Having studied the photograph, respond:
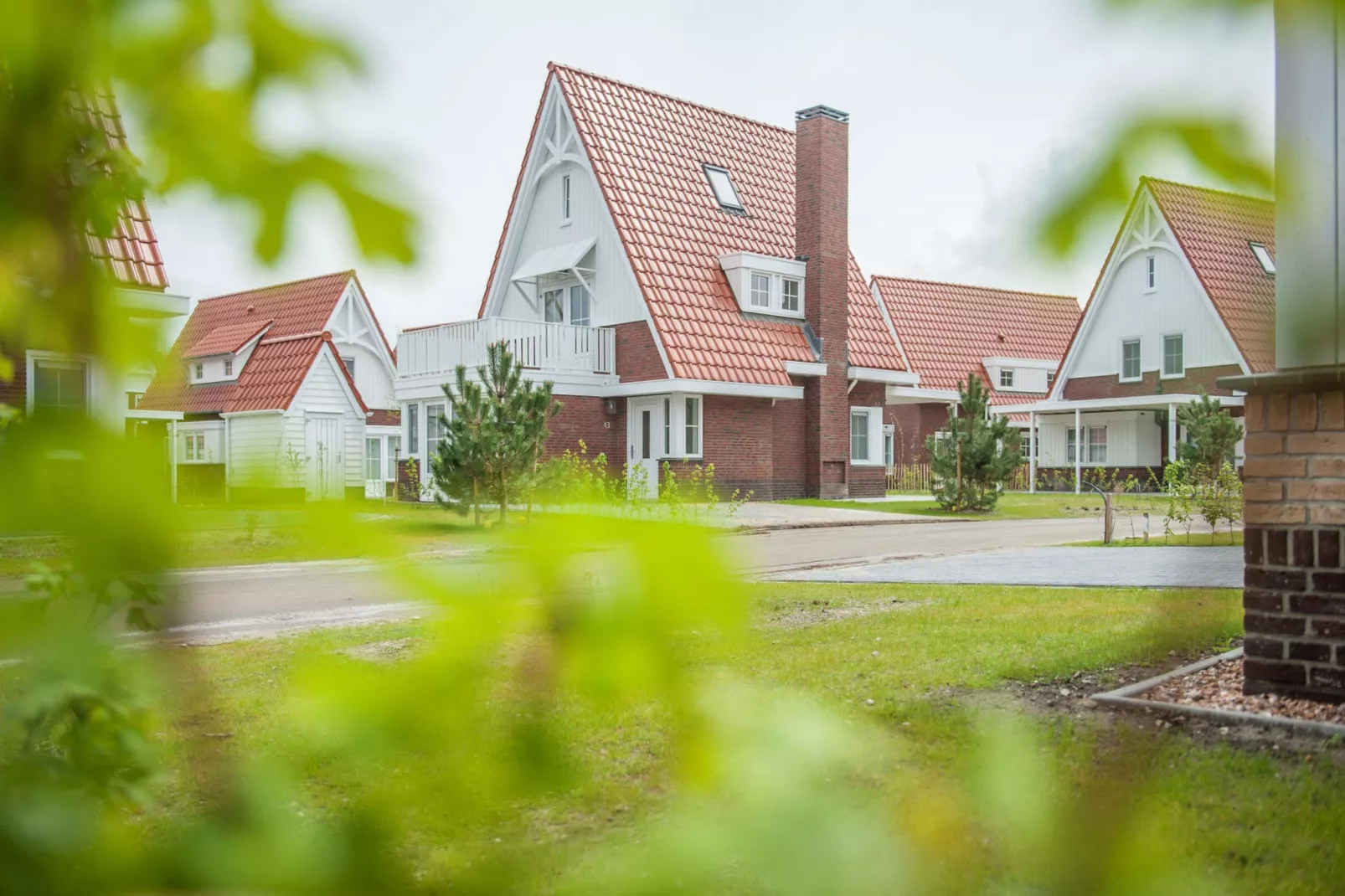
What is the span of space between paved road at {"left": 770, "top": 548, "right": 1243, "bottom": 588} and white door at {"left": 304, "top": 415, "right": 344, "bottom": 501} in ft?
26.0

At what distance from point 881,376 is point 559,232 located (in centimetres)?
776

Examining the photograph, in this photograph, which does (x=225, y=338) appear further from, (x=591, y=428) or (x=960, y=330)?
(x=960, y=330)

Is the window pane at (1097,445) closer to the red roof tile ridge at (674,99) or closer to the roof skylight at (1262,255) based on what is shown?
the red roof tile ridge at (674,99)

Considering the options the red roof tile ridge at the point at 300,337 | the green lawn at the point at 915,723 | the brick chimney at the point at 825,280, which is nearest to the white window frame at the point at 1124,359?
the brick chimney at the point at 825,280

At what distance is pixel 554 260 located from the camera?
22.8 metres

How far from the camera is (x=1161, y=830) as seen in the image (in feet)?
2.72

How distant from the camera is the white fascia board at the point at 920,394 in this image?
1138 inches

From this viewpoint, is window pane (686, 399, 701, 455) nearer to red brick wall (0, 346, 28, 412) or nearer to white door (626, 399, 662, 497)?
white door (626, 399, 662, 497)

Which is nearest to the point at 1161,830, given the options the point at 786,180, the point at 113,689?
the point at 113,689

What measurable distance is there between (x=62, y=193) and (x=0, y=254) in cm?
5

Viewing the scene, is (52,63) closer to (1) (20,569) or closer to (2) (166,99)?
(2) (166,99)

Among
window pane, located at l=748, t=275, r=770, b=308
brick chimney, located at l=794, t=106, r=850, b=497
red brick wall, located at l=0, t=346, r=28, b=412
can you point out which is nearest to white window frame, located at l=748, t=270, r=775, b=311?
window pane, located at l=748, t=275, r=770, b=308

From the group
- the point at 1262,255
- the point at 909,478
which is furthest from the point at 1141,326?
the point at 1262,255

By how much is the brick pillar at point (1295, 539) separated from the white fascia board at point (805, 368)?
1828cm
